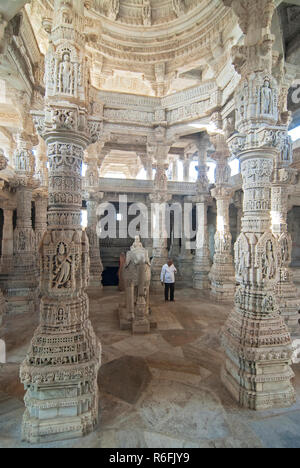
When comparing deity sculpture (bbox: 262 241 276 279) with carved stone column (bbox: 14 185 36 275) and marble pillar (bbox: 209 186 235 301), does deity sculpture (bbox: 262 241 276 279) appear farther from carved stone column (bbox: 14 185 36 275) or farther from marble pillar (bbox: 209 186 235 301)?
carved stone column (bbox: 14 185 36 275)

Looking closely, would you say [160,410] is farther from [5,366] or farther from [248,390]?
[5,366]

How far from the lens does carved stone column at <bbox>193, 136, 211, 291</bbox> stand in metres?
11.0

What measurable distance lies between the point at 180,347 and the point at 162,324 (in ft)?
4.61

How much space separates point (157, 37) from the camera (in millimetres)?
9734

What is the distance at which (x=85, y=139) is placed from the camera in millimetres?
3355

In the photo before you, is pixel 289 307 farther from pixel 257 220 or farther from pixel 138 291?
pixel 138 291

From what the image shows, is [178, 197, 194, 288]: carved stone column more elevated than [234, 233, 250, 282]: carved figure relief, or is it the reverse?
[234, 233, 250, 282]: carved figure relief

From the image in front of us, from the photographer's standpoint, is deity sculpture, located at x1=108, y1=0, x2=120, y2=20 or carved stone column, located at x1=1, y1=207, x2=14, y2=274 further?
carved stone column, located at x1=1, y1=207, x2=14, y2=274

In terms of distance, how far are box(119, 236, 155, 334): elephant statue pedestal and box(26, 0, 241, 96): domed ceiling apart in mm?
6383

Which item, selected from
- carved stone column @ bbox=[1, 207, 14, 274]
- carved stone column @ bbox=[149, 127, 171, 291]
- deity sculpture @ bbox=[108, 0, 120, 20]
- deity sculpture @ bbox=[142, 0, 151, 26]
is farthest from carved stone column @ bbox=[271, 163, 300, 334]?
carved stone column @ bbox=[1, 207, 14, 274]

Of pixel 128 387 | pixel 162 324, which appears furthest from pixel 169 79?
pixel 128 387

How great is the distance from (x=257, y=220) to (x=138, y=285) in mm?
3573

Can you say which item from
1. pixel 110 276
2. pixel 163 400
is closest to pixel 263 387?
pixel 163 400

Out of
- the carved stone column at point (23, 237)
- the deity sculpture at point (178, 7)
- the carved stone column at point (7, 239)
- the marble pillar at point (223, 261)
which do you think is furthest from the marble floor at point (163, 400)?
the deity sculpture at point (178, 7)
